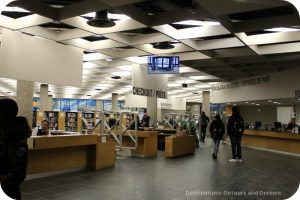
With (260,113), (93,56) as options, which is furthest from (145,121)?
(260,113)

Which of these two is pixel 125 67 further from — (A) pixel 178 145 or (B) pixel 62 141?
(B) pixel 62 141

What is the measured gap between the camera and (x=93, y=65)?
12.6 m

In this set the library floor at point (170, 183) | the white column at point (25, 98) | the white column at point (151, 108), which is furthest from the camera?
the white column at point (151, 108)

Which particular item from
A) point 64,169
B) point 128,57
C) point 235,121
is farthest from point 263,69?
point 64,169

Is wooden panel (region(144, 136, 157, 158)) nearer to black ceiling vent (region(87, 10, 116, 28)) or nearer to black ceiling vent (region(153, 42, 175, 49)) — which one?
black ceiling vent (region(153, 42, 175, 49))

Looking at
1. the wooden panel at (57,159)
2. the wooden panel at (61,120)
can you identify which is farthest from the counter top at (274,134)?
the wooden panel at (61,120)

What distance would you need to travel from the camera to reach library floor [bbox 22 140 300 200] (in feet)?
17.8

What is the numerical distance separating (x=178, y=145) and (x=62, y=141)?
16.7 ft

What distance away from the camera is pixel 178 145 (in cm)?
1095

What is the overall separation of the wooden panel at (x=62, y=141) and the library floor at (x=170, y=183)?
28.3 inches

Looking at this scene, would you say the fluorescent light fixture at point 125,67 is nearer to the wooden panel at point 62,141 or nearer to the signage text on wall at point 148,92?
the signage text on wall at point 148,92

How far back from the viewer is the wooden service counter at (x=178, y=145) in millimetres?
10516

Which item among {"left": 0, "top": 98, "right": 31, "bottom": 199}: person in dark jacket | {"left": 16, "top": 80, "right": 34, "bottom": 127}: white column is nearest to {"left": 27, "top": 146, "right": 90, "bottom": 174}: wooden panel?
{"left": 16, "top": 80, "right": 34, "bottom": 127}: white column

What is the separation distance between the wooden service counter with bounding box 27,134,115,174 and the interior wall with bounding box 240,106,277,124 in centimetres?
1416
